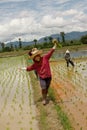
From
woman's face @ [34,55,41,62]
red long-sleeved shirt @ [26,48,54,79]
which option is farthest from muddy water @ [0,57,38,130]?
woman's face @ [34,55,41,62]

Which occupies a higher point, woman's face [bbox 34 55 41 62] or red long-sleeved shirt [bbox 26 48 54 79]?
woman's face [bbox 34 55 41 62]

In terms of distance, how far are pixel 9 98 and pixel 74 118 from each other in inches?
157

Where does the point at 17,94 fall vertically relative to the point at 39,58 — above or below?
below

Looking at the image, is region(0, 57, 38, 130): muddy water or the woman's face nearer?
region(0, 57, 38, 130): muddy water

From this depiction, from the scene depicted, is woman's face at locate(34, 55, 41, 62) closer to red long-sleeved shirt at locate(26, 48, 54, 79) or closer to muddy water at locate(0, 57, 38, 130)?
red long-sleeved shirt at locate(26, 48, 54, 79)

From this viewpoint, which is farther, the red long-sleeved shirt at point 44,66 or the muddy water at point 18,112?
the red long-sleeved shirt at point 44,66

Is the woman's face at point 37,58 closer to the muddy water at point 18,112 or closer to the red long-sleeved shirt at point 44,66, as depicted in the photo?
the red long-sleeved shirt at point 44,66

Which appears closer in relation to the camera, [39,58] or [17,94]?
[39,58]

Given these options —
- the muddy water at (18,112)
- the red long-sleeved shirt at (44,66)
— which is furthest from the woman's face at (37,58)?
the muddy water at (18,112)

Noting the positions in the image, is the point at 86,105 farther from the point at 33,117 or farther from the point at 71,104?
the point at 33,117

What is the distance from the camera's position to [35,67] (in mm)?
8266

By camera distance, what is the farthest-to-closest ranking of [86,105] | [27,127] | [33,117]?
[86,105]
[33,117]
[27,127]

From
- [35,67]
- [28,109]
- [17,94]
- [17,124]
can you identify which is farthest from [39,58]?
[17,94]

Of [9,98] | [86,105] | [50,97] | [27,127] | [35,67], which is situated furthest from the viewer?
[9,98]
